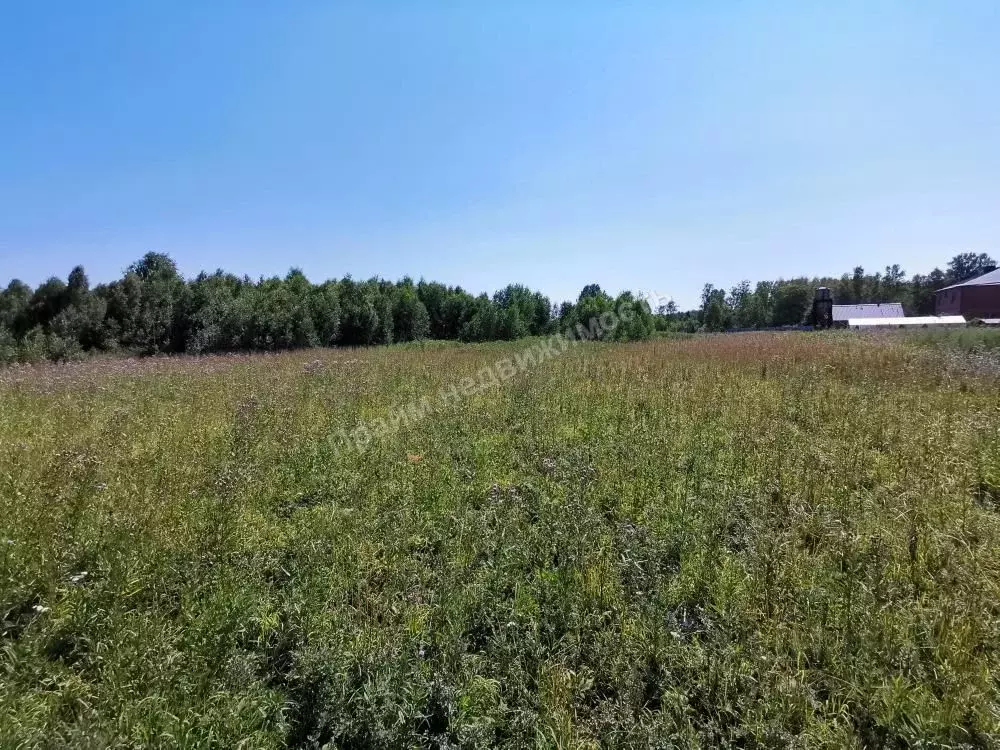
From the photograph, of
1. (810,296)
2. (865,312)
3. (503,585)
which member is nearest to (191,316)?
(503,585)

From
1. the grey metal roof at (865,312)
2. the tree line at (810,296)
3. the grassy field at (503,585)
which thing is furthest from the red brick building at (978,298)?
the grassy field at (503,585)

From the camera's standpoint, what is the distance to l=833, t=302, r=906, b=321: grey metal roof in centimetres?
4944

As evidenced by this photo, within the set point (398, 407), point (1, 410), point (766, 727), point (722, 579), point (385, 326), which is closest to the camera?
point (766, 727)

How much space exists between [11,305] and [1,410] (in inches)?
920

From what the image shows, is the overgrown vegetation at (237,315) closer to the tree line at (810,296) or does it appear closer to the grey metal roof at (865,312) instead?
the grey metal roof at (865,312)

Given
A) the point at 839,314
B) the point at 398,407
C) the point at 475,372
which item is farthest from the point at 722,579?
the point at 839,314

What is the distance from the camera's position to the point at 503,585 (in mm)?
2895

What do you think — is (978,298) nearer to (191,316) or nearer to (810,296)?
(810,296)

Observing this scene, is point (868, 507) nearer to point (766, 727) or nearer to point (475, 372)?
point (766, 727)

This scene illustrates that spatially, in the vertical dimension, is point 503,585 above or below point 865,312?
below

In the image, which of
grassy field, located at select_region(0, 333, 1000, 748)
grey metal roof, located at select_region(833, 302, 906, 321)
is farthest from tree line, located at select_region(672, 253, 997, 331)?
grassy field, located at select_region(0, 333, 1000, 748)

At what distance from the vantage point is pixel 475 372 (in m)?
10.4

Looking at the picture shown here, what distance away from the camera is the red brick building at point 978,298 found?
146ft

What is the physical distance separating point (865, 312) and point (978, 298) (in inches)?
370
